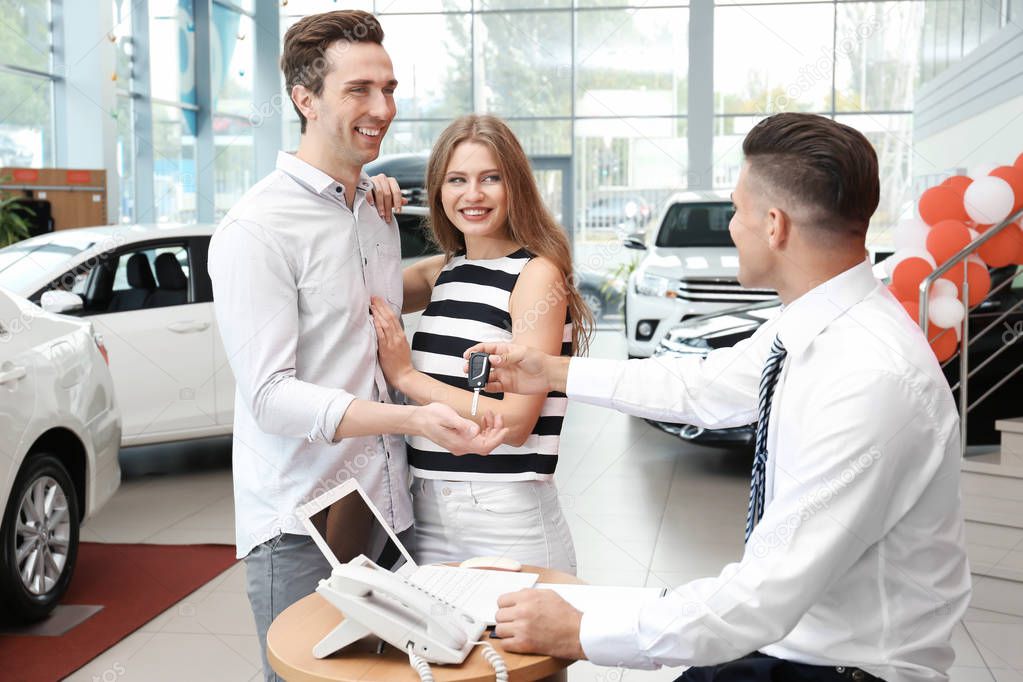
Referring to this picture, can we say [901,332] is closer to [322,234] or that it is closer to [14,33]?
[322,234]

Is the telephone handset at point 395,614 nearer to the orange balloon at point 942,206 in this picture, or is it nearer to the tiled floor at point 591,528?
the tiled floor at point 591,528

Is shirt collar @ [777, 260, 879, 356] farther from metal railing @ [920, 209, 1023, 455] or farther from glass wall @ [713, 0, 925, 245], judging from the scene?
glass wall @ [713, 0, 925, 245]

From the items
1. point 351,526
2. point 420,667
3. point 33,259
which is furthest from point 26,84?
point 420,667

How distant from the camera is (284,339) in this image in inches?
80.5

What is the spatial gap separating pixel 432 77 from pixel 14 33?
6.08m

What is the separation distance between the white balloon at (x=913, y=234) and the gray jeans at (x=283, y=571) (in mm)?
Answer: 4502

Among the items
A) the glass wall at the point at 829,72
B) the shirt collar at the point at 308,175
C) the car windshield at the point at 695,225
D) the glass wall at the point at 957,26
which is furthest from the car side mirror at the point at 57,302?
the glass wall at the point at 829,72

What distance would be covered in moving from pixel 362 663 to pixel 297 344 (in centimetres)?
68

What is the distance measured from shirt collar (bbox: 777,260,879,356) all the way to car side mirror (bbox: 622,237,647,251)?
7.92m

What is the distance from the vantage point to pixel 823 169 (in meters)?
1.73

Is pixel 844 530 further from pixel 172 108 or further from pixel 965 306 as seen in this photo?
pixel 172 108

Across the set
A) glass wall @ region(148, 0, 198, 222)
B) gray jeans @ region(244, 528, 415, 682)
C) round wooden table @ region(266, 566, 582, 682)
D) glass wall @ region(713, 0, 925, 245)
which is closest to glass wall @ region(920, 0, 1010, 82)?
glass wall @ region(713, 0, 925, 245)

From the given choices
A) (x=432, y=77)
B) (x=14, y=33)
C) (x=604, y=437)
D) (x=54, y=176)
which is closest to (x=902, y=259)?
(x=604, y=437)

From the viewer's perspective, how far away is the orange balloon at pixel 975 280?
17.8 ft
